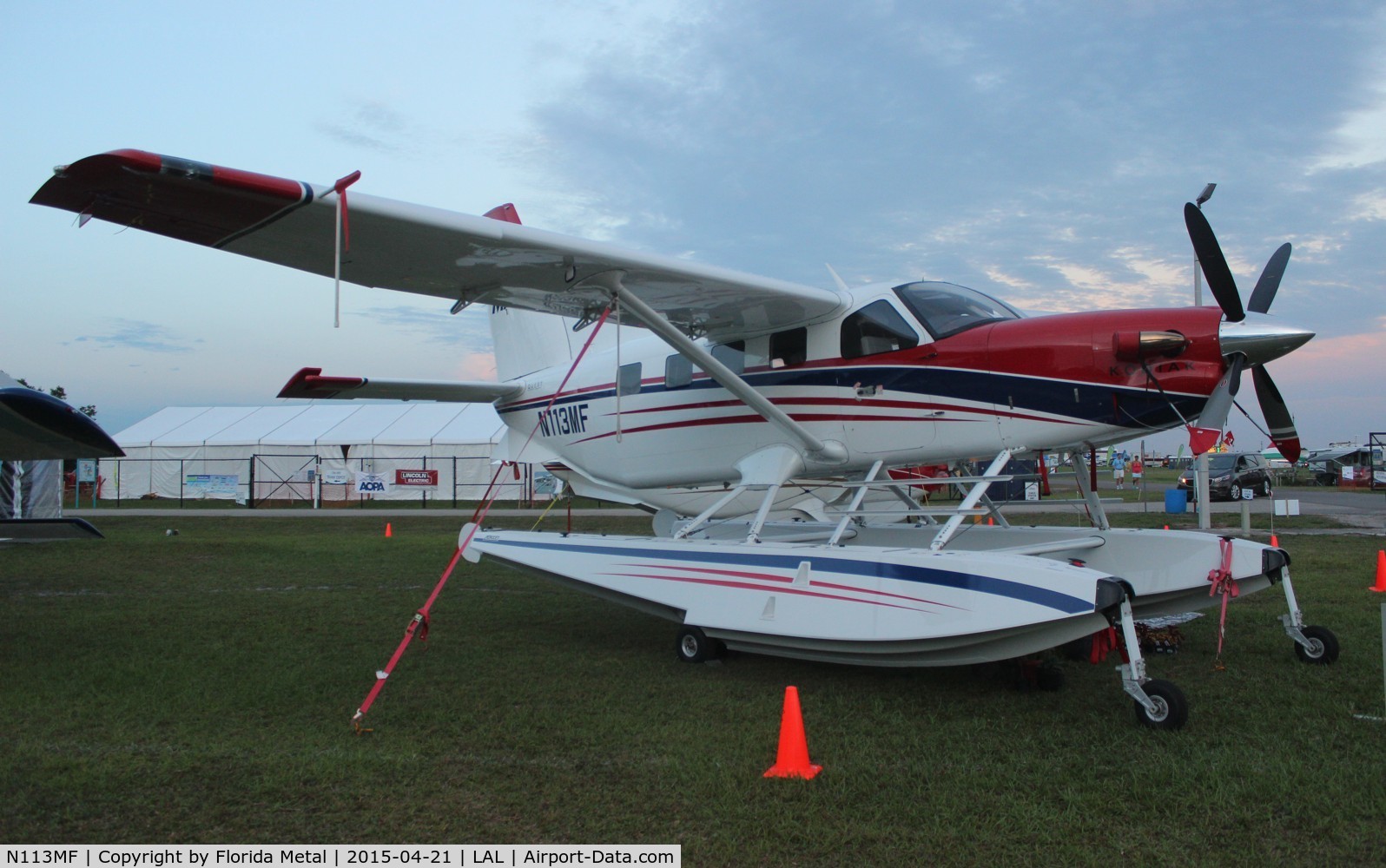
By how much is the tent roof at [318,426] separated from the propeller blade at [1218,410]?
2826 cm

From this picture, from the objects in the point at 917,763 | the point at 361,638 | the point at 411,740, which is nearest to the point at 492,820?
the point at 411,740

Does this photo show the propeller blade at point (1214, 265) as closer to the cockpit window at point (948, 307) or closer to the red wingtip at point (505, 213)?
the cockpit window at point (948, 307)

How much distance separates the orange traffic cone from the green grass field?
103 mm

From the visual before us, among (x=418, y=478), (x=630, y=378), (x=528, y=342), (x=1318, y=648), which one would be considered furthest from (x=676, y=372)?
(x=418, y=478)

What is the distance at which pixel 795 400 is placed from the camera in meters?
7.84

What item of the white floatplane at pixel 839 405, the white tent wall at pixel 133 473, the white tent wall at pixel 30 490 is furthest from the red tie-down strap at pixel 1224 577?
the white tent wall at pixel 133 473

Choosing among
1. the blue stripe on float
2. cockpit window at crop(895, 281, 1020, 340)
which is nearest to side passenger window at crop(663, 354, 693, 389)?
the blue stripe on float

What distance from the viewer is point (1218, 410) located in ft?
18.7

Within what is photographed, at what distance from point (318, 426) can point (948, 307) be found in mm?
32187

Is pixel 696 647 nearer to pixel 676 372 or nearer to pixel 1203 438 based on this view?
pixel 676 372

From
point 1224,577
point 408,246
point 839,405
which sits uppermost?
point 408,246

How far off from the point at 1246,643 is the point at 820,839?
5.65m

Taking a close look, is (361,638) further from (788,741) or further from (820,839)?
(820,839)

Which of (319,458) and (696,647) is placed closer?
(696,647)
